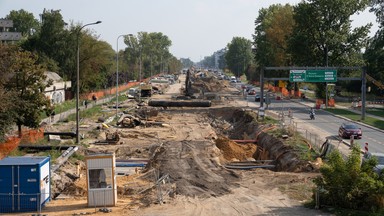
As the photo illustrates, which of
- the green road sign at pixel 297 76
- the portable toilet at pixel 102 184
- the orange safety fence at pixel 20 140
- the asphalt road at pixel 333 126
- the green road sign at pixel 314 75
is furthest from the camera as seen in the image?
the green road sign at pixel 297 76

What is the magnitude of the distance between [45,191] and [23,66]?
17.3 meters

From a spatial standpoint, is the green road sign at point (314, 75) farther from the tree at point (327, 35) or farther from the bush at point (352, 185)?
the bush at point (352, 185)

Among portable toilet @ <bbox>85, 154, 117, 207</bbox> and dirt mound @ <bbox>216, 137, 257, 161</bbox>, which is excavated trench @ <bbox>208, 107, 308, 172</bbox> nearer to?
dirt mound @ <bbox>216, 137, 257, 161</bbox>

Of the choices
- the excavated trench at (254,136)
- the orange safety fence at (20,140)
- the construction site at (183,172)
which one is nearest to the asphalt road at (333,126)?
the construction site at (183,172)

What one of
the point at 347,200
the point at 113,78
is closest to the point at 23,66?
the point at 347,200

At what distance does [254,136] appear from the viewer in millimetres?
47031

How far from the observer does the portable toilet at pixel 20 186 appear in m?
20.6

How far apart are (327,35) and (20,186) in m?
64.8

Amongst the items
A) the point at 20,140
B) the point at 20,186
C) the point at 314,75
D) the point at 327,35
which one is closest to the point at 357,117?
the point at 314,75

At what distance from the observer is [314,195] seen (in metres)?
21.0

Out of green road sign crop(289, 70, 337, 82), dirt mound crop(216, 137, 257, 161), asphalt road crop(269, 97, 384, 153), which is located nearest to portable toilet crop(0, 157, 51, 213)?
dirt mound crop(216, 137, 257, 161)

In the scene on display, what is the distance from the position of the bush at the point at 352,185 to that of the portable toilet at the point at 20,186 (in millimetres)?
11481

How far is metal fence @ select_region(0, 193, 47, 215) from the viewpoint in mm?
20594

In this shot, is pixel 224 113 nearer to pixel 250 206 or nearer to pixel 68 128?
pixel 68 128
